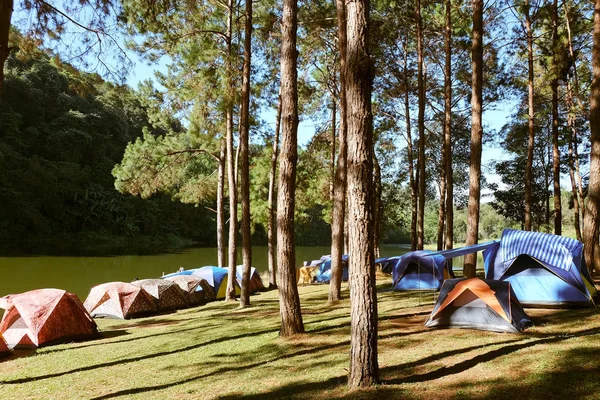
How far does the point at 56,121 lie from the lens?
4600cm

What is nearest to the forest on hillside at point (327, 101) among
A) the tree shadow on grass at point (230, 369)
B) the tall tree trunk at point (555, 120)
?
the tall tree trunk at point (555, 120)

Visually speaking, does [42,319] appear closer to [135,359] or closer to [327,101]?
[135,359]

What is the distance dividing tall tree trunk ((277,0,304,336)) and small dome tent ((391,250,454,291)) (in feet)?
23.9

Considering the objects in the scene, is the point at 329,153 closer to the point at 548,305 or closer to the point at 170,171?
→ the point at 170,171

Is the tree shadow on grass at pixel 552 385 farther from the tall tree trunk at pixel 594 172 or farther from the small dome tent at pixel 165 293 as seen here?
the small dome tent at pixel 165 293

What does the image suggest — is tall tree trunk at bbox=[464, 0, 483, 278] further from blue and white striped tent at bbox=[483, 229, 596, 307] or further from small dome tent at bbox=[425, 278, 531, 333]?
small dome tent at bbox=[425, 278, 531, 333]

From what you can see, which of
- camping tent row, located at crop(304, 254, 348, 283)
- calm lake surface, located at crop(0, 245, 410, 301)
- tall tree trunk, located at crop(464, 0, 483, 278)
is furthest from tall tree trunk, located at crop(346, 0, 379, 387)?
calm lake surface, located at crop(0, 245, 410, 301)

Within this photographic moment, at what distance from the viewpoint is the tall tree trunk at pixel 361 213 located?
495 centimetres

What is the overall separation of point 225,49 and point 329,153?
35.1 feet

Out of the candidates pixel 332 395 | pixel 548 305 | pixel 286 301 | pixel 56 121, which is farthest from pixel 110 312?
pixel 56 121

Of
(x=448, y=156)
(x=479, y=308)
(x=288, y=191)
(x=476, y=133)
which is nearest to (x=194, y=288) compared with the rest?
(x=288, y=191)

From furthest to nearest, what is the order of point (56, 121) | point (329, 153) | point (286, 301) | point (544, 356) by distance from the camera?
point (56, 121), point (329, 153), point (286, 301), point (544, 356)

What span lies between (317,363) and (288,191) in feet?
10.3

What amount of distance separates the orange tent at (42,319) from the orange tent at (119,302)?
2.84m
